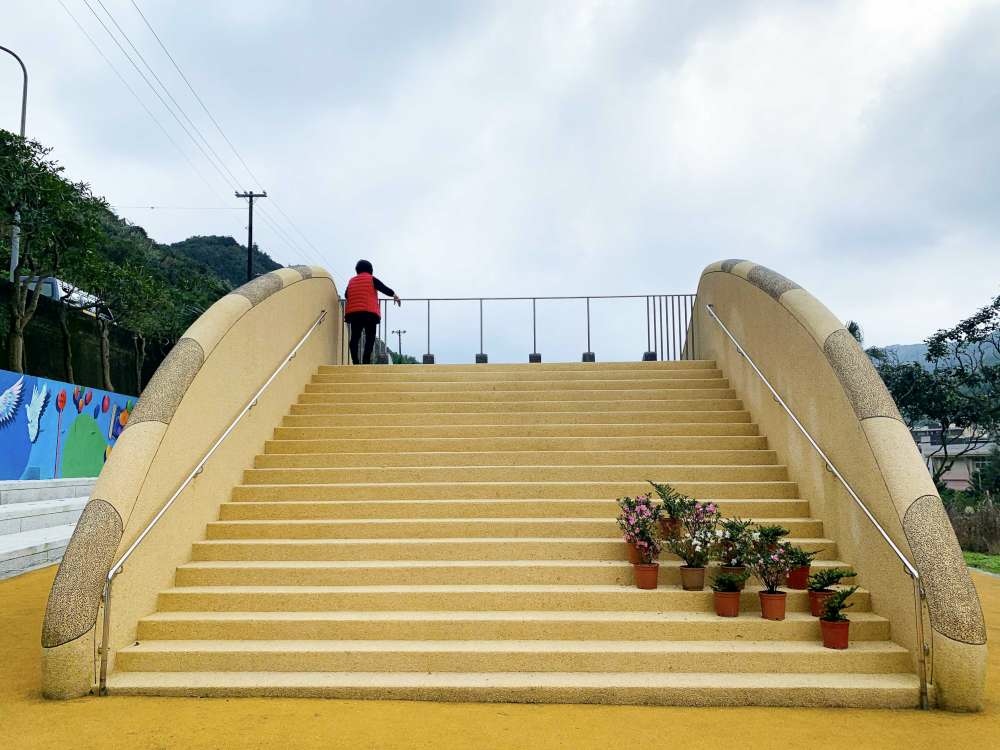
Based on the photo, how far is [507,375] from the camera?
32.6 ft

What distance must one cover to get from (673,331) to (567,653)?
11.1 m

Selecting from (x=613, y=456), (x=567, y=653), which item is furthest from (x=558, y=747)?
(x=613, y=456)

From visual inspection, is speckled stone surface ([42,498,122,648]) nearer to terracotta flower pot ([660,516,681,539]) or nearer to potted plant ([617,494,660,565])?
potted plant ([617,494,660,565])

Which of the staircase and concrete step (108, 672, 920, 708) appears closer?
concrete step (108, 672, 920, 708)

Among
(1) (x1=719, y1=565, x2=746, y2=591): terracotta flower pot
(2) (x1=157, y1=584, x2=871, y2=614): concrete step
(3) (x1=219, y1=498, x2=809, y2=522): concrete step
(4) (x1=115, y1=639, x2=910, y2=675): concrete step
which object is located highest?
(3) (x1=219, y1=498, x2=809, y2=522): concrete step

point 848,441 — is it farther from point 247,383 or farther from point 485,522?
point 247,383

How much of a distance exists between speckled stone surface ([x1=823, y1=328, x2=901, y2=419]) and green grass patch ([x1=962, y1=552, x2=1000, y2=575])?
5.85 metres

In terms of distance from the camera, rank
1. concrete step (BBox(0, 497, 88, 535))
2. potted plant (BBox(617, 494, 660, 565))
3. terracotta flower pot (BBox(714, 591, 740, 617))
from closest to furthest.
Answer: terracotta flower pot (BBox(714, 591, 740, 617)), potted plant (BBox(617, 494, 660, 565)), concrete step (BBox(0, 497, 88, 535))

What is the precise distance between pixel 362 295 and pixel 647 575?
22.3 feet

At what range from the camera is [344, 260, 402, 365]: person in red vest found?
425 inches

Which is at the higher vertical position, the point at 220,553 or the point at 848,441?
the point at 848,441

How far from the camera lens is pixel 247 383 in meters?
7.30

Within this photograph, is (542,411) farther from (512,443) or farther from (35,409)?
(35,409)

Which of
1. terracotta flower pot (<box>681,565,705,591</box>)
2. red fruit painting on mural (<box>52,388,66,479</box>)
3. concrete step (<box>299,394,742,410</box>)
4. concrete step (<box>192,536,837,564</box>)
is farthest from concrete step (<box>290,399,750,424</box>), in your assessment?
red fruit painting on mural (<box>52,388,66,479</box>)
